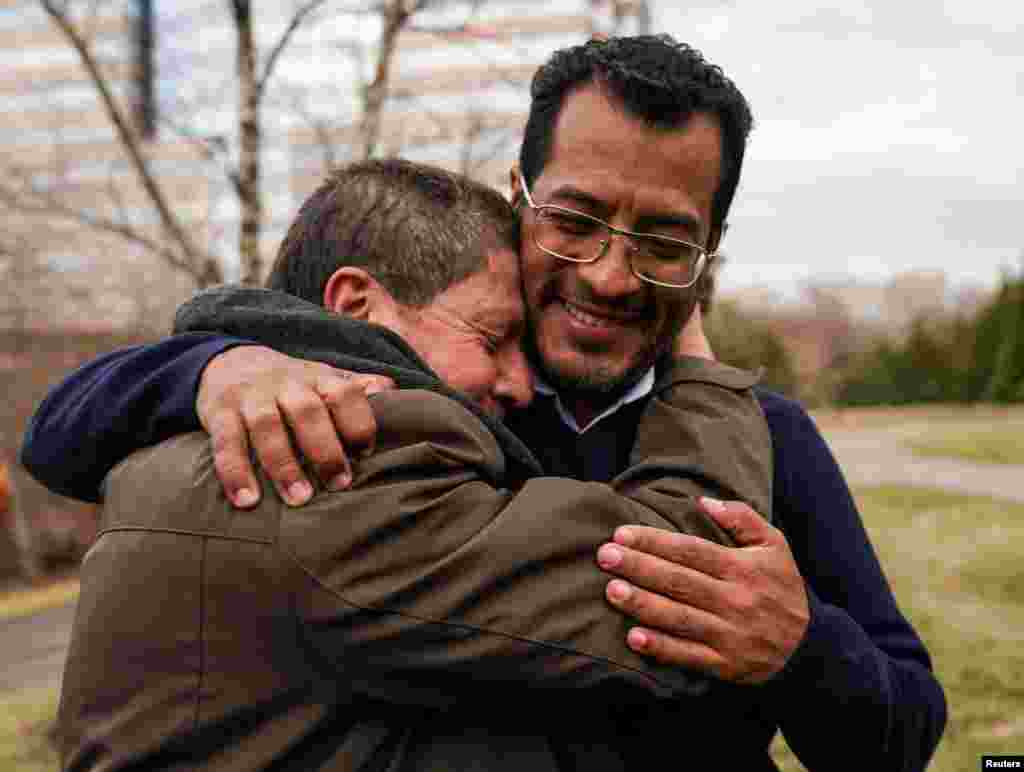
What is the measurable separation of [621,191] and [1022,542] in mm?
9714

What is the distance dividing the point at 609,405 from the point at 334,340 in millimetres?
→ 644

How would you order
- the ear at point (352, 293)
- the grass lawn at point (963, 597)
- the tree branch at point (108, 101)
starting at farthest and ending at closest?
the grass lawn at point (963, 597) < the tree branch at point (108, 101) < the ear at point (352, 293)

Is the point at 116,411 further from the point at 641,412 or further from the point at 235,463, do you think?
the point at 641,412

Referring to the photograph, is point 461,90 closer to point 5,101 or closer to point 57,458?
point 57,458

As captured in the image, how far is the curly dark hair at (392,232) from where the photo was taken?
1741 mm

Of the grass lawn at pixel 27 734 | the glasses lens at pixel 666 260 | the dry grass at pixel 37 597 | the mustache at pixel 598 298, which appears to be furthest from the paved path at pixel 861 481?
the glasses lens at pixel 666 260

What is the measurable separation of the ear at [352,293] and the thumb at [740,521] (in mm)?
602

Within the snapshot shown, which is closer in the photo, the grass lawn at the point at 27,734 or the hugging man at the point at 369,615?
the hugging man at the point at 369,615

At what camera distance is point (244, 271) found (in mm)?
4688

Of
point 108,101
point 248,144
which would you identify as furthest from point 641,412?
point 108,101

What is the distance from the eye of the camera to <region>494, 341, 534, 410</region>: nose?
1.87 metres

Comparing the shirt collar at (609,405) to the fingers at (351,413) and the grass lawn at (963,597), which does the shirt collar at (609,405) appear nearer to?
the fingers at (351,413)

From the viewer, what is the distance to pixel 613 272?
6.17ft

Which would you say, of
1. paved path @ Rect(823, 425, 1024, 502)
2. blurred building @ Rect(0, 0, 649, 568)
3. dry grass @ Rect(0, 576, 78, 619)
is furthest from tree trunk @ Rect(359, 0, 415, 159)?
paved path @ Rect(823, 425, 1024, 502)
